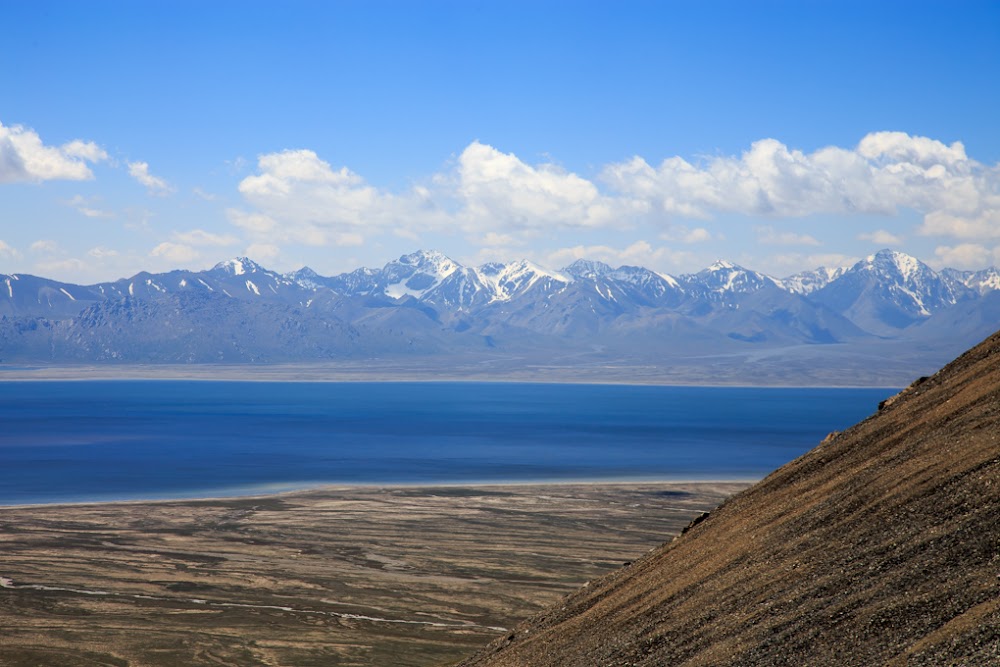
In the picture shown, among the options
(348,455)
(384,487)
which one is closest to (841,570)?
(384,487)

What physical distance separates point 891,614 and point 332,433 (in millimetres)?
163940

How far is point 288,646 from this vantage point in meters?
47.4

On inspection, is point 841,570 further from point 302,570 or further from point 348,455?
point 348,455

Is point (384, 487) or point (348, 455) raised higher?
point (384, 487)

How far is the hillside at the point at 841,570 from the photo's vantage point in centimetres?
2350

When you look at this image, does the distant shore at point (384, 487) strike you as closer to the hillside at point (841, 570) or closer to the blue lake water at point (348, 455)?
the blue lake water at point (348, 455)

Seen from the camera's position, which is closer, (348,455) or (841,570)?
(841,570)

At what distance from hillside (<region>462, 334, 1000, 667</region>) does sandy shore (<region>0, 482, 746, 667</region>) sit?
45.4ft

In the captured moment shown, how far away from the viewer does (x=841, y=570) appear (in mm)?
27469

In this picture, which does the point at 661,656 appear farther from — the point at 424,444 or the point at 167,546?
the point at 424,444

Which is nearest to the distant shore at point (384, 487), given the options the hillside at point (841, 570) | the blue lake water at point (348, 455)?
the blue lake water at point (348, 455)

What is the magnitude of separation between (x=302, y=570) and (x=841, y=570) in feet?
137

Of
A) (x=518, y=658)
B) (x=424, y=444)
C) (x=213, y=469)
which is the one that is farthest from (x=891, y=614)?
(x=424, y=444)

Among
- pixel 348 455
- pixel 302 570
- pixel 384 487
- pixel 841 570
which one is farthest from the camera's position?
pixel 348 455
